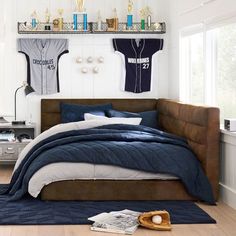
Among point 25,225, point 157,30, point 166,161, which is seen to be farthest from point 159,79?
point 25,225

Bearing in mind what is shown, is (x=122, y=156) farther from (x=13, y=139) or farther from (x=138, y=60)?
(x=138, y=60)

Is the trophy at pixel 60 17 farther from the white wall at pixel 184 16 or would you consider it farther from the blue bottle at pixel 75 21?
the white wall at pixel 184 16

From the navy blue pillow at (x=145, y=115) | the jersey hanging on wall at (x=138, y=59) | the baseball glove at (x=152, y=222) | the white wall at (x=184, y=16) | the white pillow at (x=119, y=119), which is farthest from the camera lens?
the jersey hanging on wall at (x=138, y=59)

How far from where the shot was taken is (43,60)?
7.76 meters

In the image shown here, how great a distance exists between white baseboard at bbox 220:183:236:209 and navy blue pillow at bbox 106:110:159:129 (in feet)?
6.92

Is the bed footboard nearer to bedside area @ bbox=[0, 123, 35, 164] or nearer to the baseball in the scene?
the baseball

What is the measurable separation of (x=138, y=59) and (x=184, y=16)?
1.08 m

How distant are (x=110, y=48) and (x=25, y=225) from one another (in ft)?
12.8

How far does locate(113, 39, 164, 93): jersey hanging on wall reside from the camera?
25.9 feet

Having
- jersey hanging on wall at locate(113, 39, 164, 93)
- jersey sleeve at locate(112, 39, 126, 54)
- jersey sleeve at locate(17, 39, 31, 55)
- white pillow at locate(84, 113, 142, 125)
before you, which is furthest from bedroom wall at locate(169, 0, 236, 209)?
jersey sleeve at locate(17, 39, 31, 55)

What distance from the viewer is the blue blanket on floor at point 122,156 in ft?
17.2

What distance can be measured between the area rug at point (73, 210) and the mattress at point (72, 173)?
0.17 meters

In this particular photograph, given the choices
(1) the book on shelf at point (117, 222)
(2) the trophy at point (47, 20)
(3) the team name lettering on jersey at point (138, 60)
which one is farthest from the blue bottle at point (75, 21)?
(1) the book on shelf at point (117, 222)

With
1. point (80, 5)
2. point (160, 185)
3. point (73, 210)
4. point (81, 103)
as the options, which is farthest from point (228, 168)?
point (80, 5)
